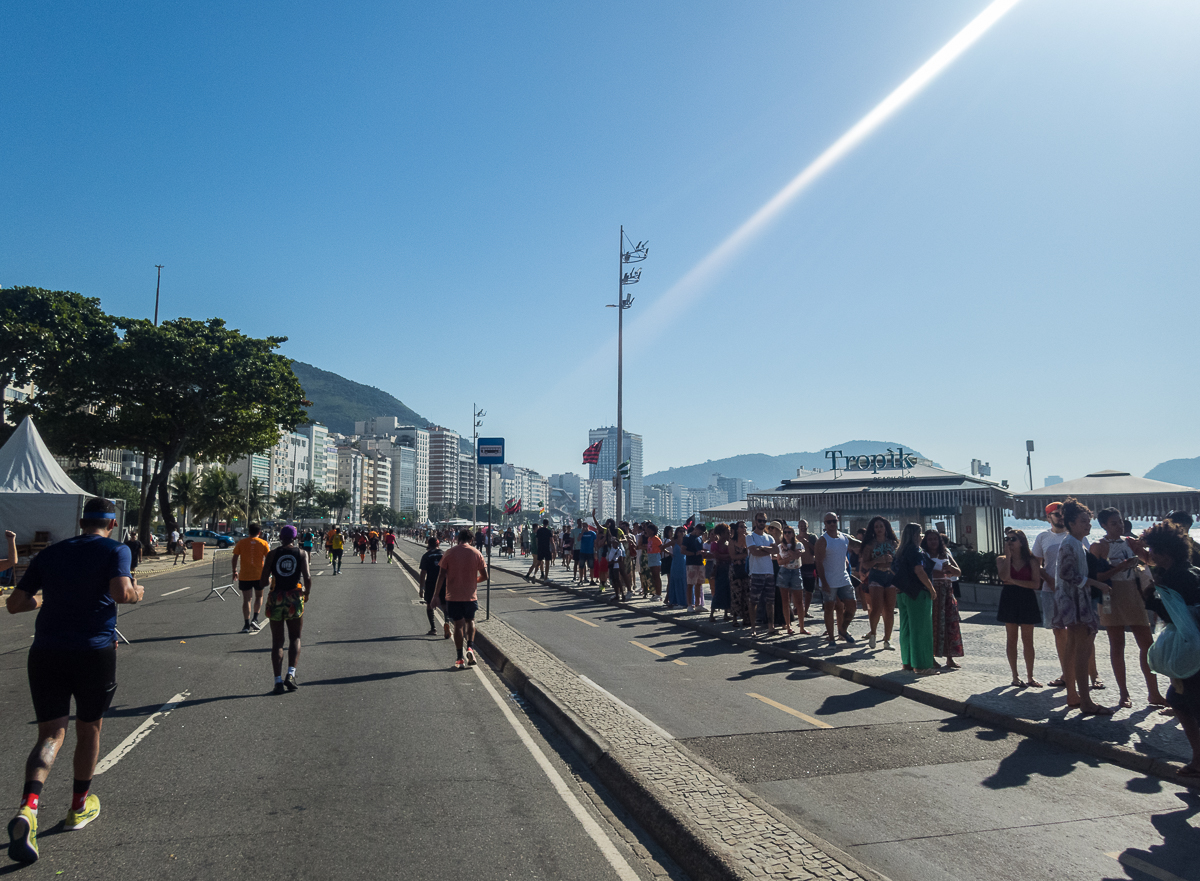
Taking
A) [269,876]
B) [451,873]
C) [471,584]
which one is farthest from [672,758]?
[471,584]

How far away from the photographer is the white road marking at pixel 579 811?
161 inches

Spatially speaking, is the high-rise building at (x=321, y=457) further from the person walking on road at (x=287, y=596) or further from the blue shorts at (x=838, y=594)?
the person walking on road at (x=287, y=596)

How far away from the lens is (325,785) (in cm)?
521

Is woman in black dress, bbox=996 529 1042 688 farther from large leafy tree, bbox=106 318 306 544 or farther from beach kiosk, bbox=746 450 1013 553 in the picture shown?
large leafy tree, bbox=106 318 306 544

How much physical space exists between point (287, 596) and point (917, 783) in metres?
6.48

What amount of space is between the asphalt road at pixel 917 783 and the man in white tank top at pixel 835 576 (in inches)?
92.8

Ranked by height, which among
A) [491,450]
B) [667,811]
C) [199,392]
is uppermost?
[199,392]

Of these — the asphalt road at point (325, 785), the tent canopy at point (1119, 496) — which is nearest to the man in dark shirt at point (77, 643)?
the asphalt road at point (325, 785)

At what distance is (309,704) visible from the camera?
25.0 feet

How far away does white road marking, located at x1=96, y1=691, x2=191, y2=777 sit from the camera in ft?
18.4

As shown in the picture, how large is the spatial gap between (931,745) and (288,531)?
6.74 meters

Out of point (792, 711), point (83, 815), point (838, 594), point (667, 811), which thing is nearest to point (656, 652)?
point (838, 594)

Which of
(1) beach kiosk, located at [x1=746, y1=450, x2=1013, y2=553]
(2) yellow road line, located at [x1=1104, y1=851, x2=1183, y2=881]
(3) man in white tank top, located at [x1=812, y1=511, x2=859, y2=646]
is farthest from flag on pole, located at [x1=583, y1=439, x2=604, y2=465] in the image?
(2) yellow road line, located at [x1=1104, y1=851, x2=1183, y2=881]

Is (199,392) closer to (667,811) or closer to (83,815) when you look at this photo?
(83,815)
